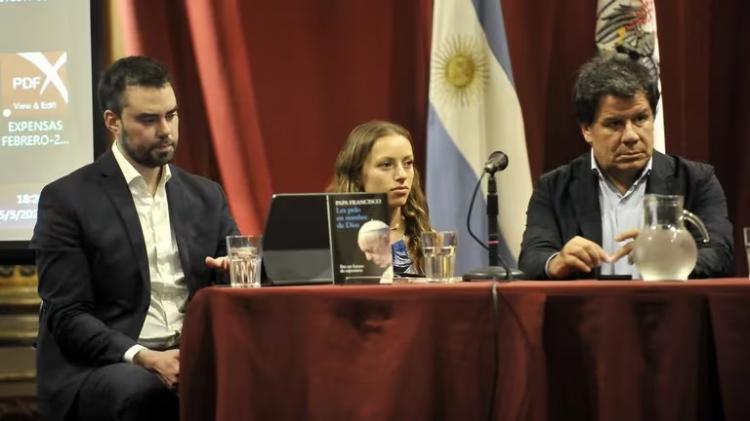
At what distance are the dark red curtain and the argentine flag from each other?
0.13 meters

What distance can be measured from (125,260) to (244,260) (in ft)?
2.17

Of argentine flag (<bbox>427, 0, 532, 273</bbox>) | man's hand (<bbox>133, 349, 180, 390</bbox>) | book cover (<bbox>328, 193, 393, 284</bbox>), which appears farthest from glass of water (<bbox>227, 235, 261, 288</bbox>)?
argentine flag (<bbox>427, 0, 532, 273</bbox>)

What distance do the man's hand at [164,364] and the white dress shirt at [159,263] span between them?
22 centimetres

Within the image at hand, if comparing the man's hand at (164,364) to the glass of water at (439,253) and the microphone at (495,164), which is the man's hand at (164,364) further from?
Answer: the microphone at (495,164)

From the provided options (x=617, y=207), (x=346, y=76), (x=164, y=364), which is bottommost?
(x=164, y=364)

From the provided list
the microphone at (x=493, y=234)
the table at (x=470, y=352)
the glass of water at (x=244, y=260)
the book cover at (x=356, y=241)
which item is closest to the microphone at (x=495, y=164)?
the microphone at (x=493, y=234)

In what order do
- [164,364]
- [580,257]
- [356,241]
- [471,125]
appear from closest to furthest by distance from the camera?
[356,241], [580,257], [164,364], [471,125]

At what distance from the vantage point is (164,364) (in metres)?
2.46

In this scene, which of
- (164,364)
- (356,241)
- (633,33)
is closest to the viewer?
(356,241)

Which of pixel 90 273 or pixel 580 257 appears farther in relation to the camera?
pixel 90 273

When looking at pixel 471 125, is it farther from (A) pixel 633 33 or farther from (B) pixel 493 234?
(B) pixel 493 234

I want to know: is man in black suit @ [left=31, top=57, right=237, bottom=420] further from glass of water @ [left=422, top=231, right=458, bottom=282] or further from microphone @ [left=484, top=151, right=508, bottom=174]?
microphone @ [left=484, top=151, right=508, bottom=174]

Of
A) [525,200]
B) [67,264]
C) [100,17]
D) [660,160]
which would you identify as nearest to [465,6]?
[525,200]

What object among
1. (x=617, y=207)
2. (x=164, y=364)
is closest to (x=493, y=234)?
(x=617, y=207)
